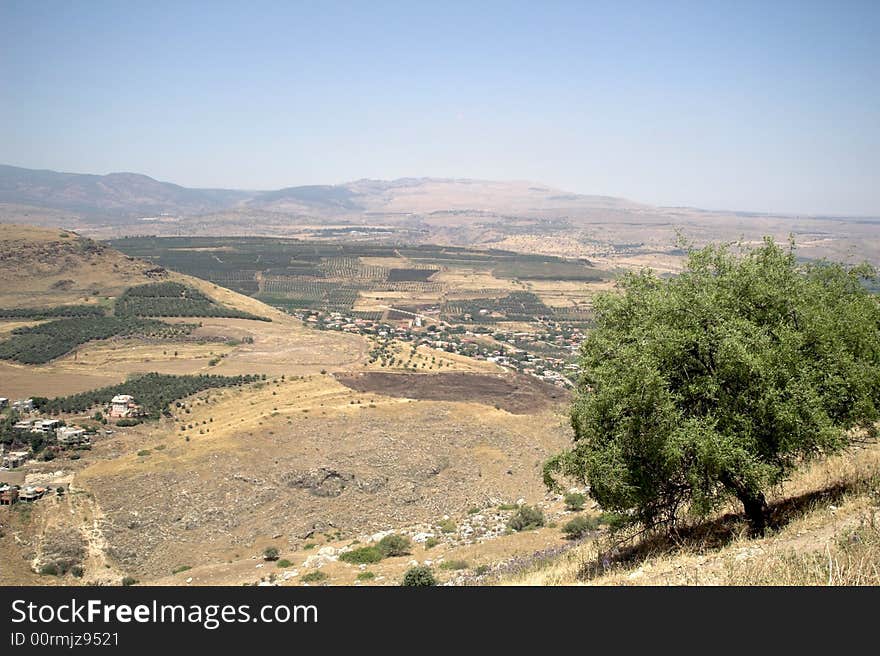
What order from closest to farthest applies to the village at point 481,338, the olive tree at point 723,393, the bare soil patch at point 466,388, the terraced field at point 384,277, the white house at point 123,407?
the olive tree at point 723,393
the white house at point 123,407
the bare soil patch at point 466,388
the village at point 481,338
the terraced field at point 384,277

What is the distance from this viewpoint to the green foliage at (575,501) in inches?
1214

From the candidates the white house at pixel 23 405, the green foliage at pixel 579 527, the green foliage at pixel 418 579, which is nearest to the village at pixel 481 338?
the white house at pixel 23 405

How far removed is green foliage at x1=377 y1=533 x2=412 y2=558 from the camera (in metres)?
26.5

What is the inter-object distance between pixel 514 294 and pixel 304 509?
381 ft

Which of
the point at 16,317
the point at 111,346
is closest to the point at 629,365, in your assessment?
the point at 111,346

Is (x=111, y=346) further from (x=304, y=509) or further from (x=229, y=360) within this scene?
(x=304, y=509)

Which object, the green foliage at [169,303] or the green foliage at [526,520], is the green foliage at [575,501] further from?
the green foliage at [169,303]

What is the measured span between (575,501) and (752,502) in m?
18.3

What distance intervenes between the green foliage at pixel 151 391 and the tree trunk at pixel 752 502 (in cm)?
4165

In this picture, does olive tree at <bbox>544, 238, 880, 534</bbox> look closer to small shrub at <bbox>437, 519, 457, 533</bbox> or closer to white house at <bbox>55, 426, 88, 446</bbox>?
small shrub at <bbox>437, 519, 457, 533</bbox>

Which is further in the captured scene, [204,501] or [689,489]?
[204,501]

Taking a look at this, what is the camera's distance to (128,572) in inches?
1099

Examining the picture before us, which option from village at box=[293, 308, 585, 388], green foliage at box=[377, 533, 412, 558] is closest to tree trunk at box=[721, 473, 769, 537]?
green foliage at box=[377, 533, 412, 558]
